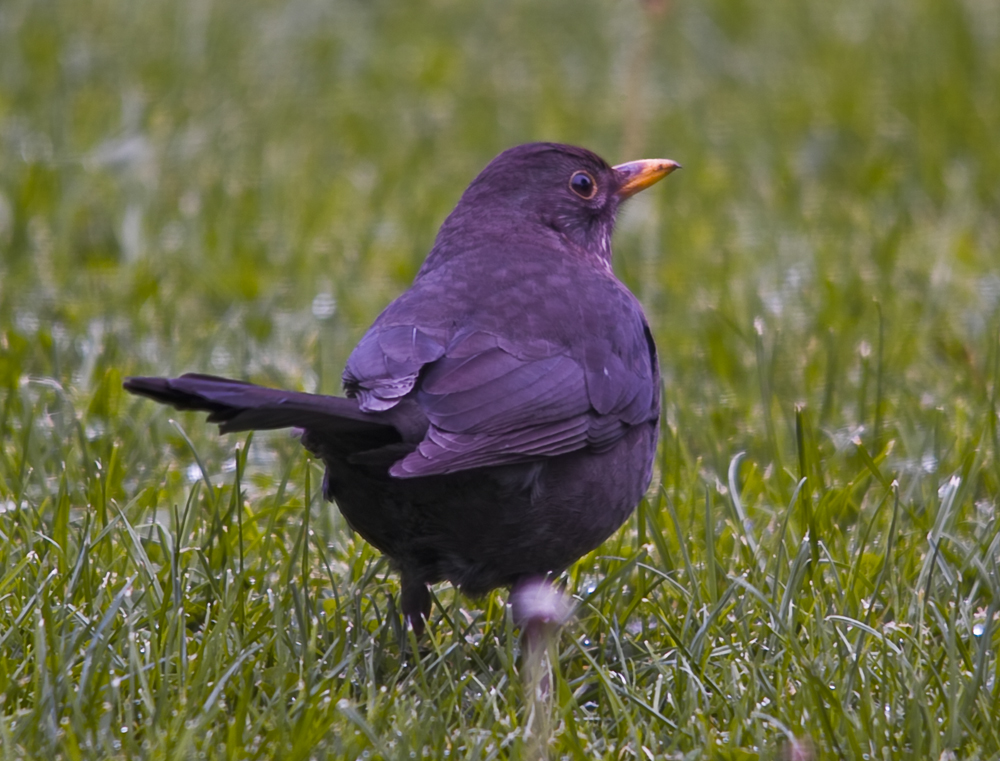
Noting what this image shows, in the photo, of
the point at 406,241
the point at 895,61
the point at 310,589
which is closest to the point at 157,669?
the point at 310,589

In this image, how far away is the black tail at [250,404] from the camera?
2.81 meters

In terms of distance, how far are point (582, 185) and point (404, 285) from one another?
201 cm

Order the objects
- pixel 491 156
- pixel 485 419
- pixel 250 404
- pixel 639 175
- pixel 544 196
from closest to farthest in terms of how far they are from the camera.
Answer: pixel 250 404, pixel 485 419, pixel 544 196, pixel 639 175, pixel 491 156

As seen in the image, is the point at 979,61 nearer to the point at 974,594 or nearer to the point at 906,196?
the point at 906,196

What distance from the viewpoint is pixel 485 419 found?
321cm

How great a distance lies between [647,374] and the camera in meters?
3.73

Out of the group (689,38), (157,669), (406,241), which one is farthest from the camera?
(689,38)

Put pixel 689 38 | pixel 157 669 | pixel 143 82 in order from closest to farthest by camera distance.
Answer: pixel 157 669 → pixel 143 82 → pixel 689 38

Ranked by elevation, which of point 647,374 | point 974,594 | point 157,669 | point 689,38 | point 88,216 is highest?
point 689,38

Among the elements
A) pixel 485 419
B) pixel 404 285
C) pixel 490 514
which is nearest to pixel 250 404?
pixel 485 419

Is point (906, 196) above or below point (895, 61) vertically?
below

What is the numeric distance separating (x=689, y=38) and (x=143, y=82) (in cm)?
335

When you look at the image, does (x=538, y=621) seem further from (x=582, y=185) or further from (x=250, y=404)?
(x=582, y=185)

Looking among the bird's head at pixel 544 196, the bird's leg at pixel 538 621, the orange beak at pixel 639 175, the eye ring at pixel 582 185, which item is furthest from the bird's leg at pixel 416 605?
the orange beak at pixel 639 175
